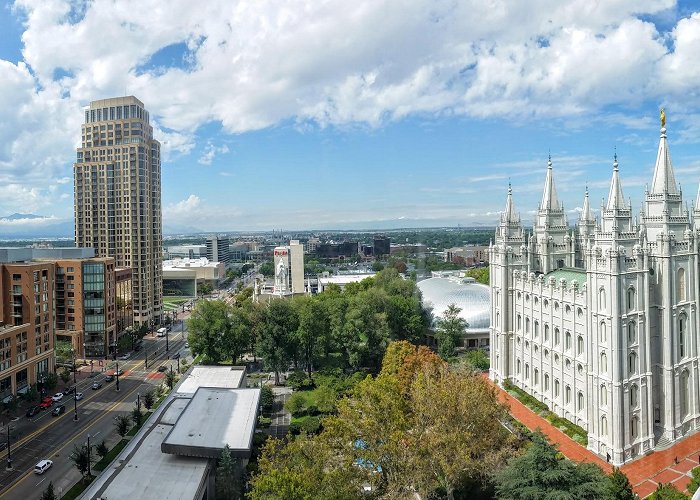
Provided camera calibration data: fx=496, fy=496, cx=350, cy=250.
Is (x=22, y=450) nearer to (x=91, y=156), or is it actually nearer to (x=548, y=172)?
(x=548, y=172)

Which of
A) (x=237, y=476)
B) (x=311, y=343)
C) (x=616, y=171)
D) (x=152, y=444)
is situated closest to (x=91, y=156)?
(x=311, y=343)

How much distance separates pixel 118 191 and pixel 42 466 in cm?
7011

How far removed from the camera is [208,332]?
6794 cm

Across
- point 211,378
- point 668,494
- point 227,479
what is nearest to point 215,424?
point 227,479

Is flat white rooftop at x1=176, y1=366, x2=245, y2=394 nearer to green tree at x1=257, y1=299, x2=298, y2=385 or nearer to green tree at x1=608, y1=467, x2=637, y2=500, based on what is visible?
green tree at x1=257, y1=299, x2=298, y2=385

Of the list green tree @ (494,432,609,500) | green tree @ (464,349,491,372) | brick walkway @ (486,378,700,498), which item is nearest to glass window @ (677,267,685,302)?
brick walkway @ (486,378,700,498)

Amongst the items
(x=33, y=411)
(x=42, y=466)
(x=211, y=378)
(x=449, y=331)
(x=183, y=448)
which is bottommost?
(x=42, y=466)

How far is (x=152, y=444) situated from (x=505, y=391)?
40.5m

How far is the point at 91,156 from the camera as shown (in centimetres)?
10375

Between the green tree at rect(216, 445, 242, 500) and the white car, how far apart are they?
56.9ft

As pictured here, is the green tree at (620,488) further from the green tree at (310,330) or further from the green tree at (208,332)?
the green tree at (208,332)

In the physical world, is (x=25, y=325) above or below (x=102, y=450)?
above

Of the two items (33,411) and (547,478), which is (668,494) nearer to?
(547,478)

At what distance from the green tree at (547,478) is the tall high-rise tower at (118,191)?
88.9 metres
